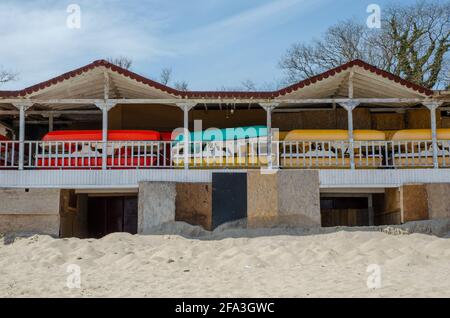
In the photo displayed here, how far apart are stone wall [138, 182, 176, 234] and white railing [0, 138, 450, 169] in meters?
0.68

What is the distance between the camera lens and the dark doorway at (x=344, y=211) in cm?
1727

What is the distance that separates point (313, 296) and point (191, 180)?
639 cm

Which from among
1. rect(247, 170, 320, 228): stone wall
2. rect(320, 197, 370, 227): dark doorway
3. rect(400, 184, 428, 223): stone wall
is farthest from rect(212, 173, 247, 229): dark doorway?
rect(320, 197, 370, 227): dark doorway

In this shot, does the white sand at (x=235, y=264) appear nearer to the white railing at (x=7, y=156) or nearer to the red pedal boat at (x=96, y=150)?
the red pedal boat at (x=96, y=150)

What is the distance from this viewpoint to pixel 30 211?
1435 cm

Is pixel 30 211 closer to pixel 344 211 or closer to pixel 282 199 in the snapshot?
pixel 282 199

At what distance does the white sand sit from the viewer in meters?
9.34

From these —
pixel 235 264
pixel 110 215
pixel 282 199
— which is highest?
pixel 282 199

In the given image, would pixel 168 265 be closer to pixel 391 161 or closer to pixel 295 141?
pixel 295 141

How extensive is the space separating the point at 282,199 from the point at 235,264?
3228 mm

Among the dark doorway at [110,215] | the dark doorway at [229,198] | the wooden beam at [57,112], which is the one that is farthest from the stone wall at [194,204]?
the wooden beam at [57,112]

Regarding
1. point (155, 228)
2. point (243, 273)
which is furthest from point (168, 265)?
point (155, 228)

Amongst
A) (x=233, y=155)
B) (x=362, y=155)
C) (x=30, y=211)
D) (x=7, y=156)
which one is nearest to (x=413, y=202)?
(x=362, y=155)

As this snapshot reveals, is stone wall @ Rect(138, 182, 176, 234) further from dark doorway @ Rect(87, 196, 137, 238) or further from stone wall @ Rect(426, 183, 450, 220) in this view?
stone wall @ Rect(426, 183, 450, 220)
